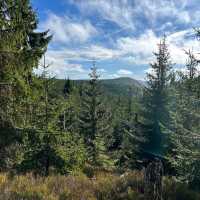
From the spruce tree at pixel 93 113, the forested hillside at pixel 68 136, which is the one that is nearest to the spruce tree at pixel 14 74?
the forested hillside at pixel 68 136

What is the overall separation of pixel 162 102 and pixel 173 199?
19.7 meters

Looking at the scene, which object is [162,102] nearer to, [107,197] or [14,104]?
[14,104]

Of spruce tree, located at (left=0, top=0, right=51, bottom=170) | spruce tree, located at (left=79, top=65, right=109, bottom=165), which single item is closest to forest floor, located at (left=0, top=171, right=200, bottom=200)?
spruce tree, located at (left=0, top=0, right=51, bottom=170)

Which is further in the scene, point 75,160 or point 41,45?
point 41,45

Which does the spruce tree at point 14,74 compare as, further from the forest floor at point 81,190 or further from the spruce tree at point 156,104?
the spruce tree at point 156,104

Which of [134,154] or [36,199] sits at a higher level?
[36,199]

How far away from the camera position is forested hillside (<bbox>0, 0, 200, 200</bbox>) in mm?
5645

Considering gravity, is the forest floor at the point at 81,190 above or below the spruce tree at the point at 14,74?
below

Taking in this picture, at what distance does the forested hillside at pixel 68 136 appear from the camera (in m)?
5.64

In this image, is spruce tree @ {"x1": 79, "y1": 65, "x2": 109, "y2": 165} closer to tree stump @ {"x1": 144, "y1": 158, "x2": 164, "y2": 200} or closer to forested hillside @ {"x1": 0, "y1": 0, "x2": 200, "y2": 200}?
forested hillside @ {"x1": 0, "y1": 0, "x2": 200, "y2": 200}

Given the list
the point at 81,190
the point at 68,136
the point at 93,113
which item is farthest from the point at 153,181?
the point at 93,113

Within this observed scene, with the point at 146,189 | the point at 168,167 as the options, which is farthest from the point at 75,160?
the point at 168,167

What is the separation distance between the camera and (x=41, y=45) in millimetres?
18688

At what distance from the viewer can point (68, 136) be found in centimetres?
1252
